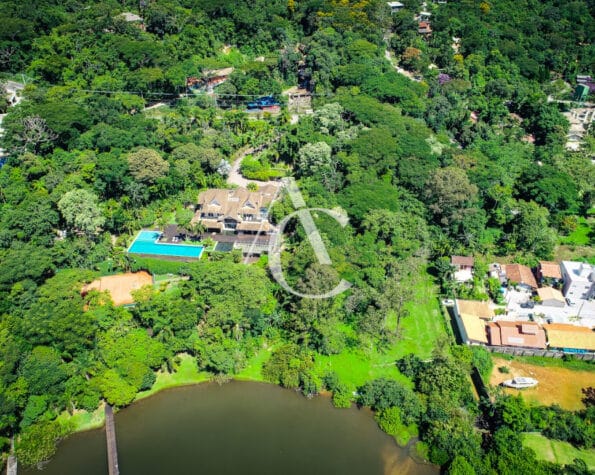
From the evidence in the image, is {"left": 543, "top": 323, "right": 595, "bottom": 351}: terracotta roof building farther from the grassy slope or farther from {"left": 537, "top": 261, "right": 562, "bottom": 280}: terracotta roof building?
the grassy slope

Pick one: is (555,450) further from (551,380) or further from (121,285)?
(121,285)

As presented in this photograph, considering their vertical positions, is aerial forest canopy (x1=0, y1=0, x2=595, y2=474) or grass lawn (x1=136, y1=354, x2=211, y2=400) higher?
aerial forest canopy (x1=0, y1=0, x2=595, y2=474)

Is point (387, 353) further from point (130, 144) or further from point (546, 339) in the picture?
point (130, 144)

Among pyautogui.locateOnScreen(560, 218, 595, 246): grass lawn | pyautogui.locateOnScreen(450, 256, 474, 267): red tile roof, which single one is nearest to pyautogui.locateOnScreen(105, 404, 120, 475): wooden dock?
pyautogui.locateOnScreen(450, 256, 474, 267): red tile roof

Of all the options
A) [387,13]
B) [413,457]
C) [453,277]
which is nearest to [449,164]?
[453,277]

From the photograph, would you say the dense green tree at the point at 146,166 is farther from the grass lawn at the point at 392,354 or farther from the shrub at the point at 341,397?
the shrub at the point at 341,397

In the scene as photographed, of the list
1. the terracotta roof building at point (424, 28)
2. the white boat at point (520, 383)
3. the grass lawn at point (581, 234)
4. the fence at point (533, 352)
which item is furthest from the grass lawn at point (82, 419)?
the terracotta roof building at point (424, 28)

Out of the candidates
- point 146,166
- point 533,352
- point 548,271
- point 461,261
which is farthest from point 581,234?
point 146,166
